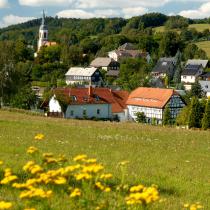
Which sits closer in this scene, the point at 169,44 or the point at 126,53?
the point at 126,53

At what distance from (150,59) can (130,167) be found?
15692cm

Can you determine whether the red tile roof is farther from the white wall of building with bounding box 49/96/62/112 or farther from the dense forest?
the dense forest

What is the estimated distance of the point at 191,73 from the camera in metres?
149

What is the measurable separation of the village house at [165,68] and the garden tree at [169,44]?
924 inches

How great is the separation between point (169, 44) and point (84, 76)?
54.2 m

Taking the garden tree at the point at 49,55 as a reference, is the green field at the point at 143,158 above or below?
below

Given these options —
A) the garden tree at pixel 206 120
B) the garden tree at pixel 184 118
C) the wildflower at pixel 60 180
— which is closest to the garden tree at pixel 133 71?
the garden tree at pixel 184 118

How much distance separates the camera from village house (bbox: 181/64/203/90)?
148 meters

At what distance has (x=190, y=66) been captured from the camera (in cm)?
15150

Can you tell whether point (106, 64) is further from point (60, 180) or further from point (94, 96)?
point (60, 180)

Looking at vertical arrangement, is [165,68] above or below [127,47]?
below

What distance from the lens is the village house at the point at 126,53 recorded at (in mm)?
175125

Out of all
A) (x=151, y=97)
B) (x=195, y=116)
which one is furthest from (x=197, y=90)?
(x=195, y=116)

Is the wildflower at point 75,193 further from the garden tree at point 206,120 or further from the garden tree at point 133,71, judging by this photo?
the garden tree at point 133,71
